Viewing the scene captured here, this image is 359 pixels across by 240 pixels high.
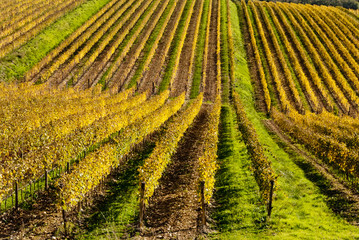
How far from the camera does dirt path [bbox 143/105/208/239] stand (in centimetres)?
1541

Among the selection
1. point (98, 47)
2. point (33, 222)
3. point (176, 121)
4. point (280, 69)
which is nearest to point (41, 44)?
point (98, 47)

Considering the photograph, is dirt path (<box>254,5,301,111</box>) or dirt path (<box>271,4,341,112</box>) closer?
dirt path (<box>271,4,341,112</box>)

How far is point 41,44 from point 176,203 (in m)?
53.4

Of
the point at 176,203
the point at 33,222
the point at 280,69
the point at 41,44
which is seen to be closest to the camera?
the point at 33,222

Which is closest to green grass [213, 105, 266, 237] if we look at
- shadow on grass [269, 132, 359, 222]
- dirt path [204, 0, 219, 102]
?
shadow on grass [269, 132, 359, 222]

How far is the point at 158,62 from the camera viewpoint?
212 feet

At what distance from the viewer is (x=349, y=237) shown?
1467 cm

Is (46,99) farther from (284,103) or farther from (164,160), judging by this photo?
(284,103)

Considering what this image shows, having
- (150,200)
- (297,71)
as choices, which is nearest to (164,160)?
(150,200)

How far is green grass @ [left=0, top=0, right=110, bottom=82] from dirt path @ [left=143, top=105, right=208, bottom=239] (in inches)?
1461

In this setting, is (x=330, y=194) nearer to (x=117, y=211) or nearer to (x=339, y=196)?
(x=339, y=196)

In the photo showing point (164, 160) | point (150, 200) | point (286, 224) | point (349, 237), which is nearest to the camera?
point (349, 237)

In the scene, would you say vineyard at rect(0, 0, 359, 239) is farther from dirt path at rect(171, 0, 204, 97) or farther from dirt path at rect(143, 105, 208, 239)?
dirt path at rect(171, 0, 204, 97)

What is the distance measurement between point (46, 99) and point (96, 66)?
2406 centimetres
